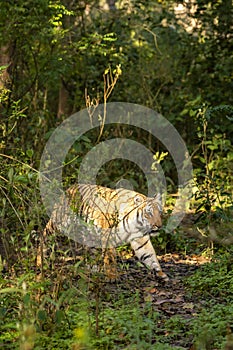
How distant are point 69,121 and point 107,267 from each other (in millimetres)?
4189

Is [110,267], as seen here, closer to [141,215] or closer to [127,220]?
[127,220]

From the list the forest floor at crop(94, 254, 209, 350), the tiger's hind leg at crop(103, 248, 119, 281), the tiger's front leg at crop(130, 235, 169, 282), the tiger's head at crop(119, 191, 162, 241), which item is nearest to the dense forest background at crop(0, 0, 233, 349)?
the forest floor at crop(94, 254, 209, 350)

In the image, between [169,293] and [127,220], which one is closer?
[169,293]

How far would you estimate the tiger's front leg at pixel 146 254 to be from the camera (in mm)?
6165

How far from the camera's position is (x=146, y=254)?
20.8 ft

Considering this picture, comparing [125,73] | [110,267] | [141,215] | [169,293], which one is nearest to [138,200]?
[141,215]

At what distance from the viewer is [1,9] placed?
7613 mm

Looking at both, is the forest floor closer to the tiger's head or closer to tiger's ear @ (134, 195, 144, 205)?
the tiger's head

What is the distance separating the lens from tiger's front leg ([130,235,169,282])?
6165 millimetres

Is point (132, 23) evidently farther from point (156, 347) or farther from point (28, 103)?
point (156, 347)

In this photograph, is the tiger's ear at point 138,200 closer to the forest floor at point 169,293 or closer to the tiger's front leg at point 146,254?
the tiger's front leg at point 146,254

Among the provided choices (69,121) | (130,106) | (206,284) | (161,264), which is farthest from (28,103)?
(206,284)

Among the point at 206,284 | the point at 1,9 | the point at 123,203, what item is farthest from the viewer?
the point at 1,9

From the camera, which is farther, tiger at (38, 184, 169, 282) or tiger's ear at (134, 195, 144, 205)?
tiger's ear at (134, 195, 144, 205)
